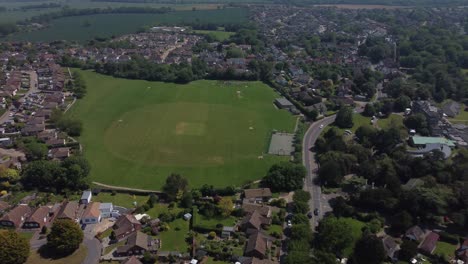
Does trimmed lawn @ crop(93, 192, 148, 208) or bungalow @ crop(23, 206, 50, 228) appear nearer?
bungalow @ crop(23, 206, 50, 228)

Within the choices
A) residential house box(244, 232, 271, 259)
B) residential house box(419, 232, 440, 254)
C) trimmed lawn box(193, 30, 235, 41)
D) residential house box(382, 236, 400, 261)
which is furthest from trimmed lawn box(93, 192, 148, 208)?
trimmed lawn box(193, 30, 235, 41)

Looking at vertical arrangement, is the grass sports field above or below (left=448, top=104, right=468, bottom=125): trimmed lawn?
below

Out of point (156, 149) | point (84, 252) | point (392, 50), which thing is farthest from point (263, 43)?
point (84, 252)

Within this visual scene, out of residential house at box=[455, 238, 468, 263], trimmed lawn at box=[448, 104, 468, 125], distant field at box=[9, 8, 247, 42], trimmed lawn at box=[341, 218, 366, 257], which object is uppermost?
residential house at box=[455, 238, 468, 263]

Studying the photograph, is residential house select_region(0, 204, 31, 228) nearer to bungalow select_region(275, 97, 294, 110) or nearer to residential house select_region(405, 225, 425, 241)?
residential house select_region(405, 225, 425, 241)

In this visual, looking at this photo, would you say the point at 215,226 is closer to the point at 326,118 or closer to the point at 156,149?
the point at 156,149
